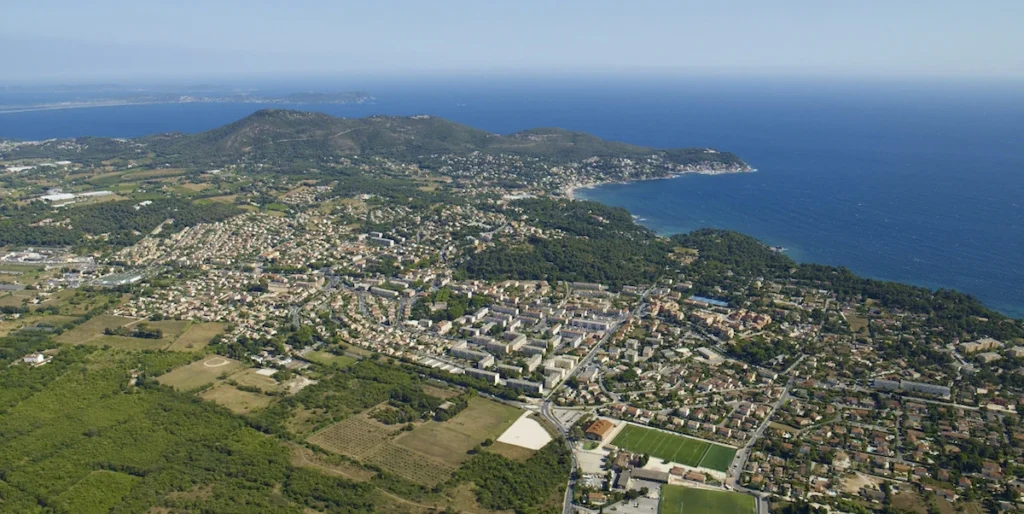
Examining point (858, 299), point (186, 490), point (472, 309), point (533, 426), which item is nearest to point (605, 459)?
point (533, 426)

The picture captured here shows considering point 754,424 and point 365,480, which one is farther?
point 754,424

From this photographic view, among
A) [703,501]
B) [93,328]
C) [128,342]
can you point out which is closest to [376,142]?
[93,328]

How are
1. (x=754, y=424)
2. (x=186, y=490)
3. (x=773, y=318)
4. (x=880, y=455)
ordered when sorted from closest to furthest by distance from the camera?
(x=186, y=490) → (x=880, y=455) → (x=754, y=424) → (x=773, y=318)

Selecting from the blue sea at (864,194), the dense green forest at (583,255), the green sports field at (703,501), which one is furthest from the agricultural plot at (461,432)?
the blue sea at (864,194)

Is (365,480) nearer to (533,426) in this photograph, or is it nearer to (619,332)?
(533,426)

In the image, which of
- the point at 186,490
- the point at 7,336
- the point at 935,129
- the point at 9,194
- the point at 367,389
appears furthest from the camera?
the point at 935,129

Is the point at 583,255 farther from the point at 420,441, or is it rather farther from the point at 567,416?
the point at 420,441

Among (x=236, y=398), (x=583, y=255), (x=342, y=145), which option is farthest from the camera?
(x=342, y=145)
